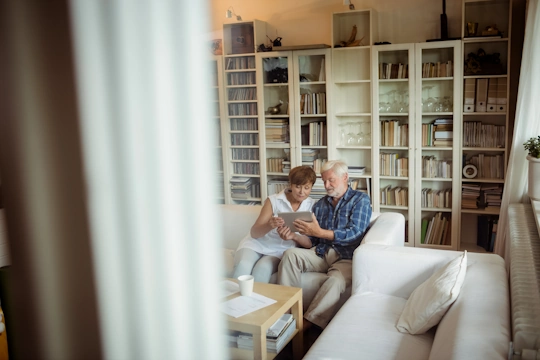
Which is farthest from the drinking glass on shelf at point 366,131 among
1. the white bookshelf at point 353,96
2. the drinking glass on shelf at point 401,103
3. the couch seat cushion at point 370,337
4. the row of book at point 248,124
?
the couch seat cushion at point 370,337

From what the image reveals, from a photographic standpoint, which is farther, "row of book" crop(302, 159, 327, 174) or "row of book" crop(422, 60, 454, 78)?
"row of book" crop(302, 159, 327, 174)

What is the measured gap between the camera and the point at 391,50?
356cm

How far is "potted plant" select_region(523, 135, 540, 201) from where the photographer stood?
254cm

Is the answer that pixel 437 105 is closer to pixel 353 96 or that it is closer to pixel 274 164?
pixel 353 96

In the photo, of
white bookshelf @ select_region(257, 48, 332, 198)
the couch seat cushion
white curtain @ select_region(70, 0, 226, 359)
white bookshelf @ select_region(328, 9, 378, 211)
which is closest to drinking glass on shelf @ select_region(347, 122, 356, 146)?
white bookshelf @ select_region(328, 9, 378, 211)

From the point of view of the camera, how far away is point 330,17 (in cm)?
380

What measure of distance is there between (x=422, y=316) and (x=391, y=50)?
2351 millimetres

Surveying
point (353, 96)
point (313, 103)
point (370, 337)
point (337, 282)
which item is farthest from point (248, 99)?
point (370, 337)

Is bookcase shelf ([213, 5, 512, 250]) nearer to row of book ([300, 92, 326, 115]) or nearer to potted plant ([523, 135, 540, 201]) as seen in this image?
row of book ([300, 92, 326, 115])

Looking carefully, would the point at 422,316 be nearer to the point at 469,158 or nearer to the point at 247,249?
the point at 247,249

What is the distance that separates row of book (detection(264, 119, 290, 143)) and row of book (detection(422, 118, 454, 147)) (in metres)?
1.03

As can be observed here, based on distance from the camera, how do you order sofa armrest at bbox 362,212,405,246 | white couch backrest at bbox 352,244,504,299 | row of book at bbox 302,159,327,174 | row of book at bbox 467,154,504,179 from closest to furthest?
1. white couch backrest at bbox 352,244,504,299
2. sofa armrest at bbox 362,212,405,246
3. row of book at bbox 467,154,504,179
4. row of book at bbox 302,159,327,174

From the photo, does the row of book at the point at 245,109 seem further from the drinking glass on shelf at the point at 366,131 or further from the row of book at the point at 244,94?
the drinking glass on shelf at the point at 366,131

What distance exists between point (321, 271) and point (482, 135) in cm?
174
